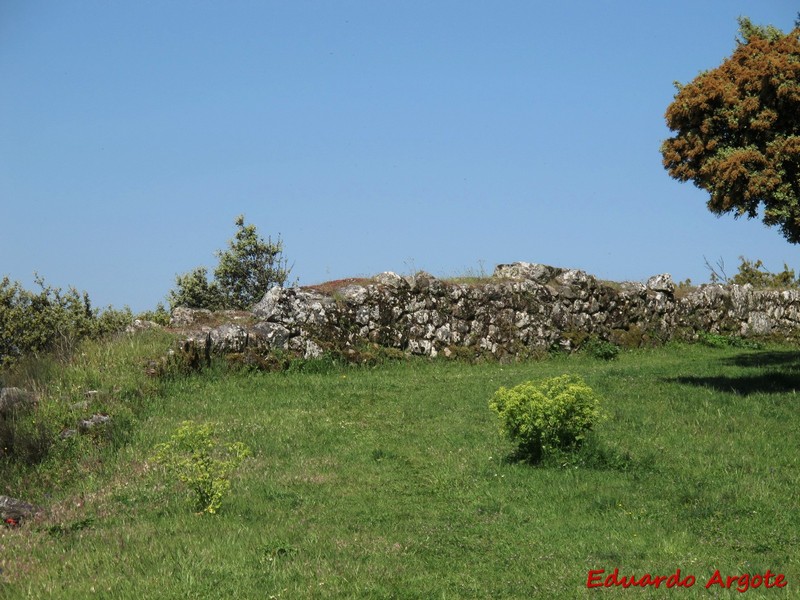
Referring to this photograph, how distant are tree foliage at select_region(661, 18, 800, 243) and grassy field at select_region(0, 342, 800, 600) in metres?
5.24

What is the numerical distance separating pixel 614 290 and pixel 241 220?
62.4 ft

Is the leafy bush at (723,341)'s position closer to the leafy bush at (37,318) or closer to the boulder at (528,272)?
the boulder at (528,272)

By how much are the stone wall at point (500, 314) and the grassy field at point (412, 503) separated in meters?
4.39

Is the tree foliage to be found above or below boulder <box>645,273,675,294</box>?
above

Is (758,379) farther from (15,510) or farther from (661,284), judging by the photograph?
(15,510)

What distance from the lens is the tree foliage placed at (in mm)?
22734

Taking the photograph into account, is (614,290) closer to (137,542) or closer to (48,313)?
(137,542)

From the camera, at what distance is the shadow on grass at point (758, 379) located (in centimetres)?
2297

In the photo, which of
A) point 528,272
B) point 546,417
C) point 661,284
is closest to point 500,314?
point 528,272

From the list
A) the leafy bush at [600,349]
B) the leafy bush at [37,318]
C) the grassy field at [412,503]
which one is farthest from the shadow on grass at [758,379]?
the leafy bush at [37,318]

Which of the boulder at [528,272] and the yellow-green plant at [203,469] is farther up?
the boulder at [528,272]

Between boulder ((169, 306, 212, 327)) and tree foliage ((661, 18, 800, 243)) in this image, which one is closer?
tree foliage ((661, 18, 800, 243))

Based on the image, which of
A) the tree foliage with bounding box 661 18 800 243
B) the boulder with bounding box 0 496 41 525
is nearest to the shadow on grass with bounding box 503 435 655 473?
the boulder with bounding box 0 496 41 525

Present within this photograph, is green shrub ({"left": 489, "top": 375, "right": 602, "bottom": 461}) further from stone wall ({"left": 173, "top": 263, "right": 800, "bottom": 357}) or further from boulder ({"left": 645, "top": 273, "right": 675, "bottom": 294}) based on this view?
boulder ({"left": 645, "top": 273, "right": 675, "bottom": 294})
